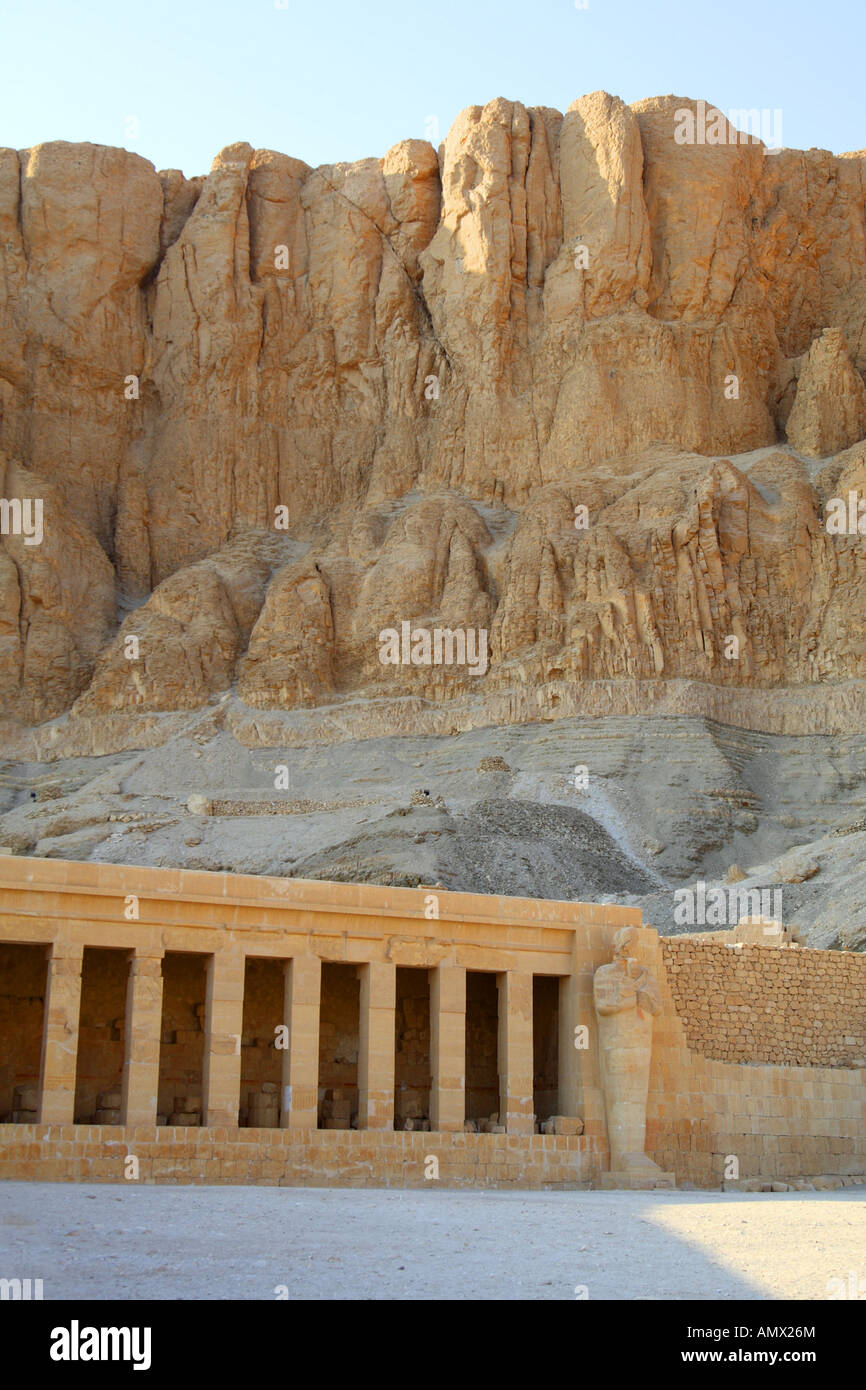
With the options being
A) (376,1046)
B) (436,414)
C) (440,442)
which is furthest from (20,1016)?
(436,414)

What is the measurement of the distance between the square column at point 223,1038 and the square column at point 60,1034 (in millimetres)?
1688

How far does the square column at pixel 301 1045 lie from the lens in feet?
70.8

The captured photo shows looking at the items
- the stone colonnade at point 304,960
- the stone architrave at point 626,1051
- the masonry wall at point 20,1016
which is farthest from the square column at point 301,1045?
the stone architrave at point 626,1051

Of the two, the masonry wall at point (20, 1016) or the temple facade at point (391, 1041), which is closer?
the temple facade at point (391, 1041)

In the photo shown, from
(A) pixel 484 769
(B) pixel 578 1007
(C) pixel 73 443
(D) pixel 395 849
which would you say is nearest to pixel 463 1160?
(B) pixel 578 1007

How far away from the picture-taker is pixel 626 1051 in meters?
23.1

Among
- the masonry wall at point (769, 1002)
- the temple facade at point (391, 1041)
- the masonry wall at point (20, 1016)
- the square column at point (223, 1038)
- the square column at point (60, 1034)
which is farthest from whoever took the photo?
the masonry wall at point (769, 1002)

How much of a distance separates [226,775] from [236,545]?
2141 cm

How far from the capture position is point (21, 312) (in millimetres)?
87750

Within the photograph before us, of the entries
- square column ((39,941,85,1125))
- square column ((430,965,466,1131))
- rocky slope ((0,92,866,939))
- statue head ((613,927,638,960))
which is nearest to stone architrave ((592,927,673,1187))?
statue head ((613,927,638,960))

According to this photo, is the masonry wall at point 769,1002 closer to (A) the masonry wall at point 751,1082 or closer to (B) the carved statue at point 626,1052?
(A) the masonry wall at point 751,1082

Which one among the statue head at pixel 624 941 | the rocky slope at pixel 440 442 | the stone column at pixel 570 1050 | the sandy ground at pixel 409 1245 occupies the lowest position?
the sandy ground at pixel 409 1245

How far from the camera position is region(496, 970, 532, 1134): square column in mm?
23000

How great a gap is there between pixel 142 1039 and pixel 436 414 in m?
66.7
